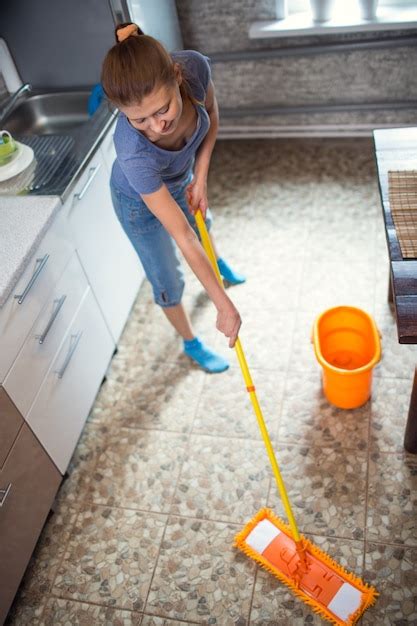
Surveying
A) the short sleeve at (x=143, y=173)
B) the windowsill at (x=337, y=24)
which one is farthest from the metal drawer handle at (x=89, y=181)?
the windowsill at (x=337, y=24)

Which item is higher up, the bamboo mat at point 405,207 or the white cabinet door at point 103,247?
→ the bamboo mat at point 405,207

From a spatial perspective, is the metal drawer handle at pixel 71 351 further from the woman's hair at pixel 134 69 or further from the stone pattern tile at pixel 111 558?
the woman's hair at pixel 134 69

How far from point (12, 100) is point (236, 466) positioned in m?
1.70

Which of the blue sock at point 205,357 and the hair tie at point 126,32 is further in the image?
the blue sock at point 205,357

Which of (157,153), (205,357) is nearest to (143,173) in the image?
(157,153)

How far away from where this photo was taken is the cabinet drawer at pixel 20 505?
4.98 ft

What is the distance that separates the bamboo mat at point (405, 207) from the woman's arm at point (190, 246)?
1.56 feet

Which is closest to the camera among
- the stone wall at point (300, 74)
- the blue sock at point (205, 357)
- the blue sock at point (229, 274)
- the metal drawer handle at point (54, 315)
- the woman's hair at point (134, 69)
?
the woman's hair at point (134, 69)

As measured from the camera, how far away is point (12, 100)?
7.37 ft

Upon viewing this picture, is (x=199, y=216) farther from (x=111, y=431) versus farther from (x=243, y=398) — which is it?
(x=111, y=431)

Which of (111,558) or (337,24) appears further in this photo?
(337,24)

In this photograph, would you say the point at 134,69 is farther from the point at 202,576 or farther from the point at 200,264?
the point at 202,576

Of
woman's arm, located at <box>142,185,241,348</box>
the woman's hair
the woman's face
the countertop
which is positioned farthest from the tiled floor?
the woman's hair

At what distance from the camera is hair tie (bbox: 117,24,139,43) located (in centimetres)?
112
